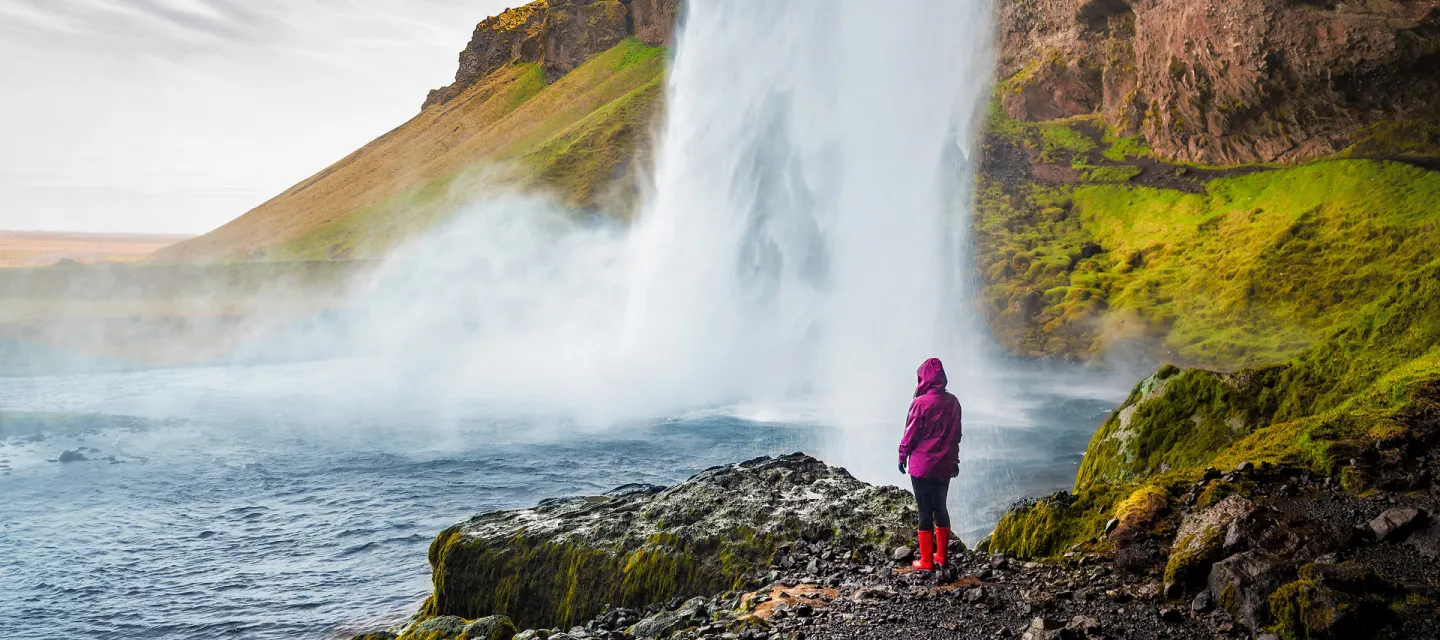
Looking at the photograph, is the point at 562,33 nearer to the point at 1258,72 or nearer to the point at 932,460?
the point at 1258,72

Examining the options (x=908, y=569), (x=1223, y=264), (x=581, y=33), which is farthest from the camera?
(x=581, y=33)

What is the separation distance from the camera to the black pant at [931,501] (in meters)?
8.20

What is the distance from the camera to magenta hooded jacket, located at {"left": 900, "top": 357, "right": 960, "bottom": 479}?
8.19 metres

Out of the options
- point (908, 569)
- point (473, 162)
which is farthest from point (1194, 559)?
point (473, 162)

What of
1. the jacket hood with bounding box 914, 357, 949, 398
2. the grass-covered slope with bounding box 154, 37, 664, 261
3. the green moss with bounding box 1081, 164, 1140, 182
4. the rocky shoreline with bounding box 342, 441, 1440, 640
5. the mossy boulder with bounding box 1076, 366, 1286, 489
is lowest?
the rocky shoreline with bounding box 342, 441, 1440, 640

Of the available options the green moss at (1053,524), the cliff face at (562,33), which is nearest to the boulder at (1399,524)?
the green moss at (1053,524)

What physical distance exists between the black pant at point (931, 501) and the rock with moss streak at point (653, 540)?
4.61ft

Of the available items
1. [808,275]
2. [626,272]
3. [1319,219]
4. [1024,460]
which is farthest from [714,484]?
[1319,219]

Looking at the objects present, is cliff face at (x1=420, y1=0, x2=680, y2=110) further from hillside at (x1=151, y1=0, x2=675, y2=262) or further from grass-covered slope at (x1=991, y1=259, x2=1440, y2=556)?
grass-covered slope at (x1=991, y1=259, x2=1440, y2=556)

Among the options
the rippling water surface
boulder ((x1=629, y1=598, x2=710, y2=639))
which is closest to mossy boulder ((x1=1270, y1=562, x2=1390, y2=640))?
boulder ((x1=629, y1=598, x2=710, y2=639))

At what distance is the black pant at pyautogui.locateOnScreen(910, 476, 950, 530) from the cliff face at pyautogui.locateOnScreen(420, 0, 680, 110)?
12691 cm

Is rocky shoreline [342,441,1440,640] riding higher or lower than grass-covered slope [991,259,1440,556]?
lower

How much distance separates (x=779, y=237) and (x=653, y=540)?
1002 inches

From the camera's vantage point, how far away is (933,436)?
27.0 feet
